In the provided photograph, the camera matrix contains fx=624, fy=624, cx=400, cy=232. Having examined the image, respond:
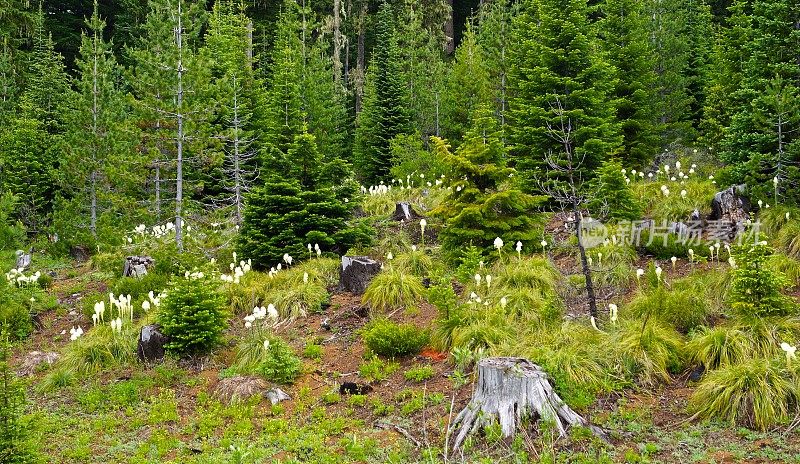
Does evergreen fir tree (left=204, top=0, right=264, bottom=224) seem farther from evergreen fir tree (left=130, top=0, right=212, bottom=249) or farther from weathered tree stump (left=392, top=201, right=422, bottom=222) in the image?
weathered tree stump (left=392, top=201, right=422, bottom=222)

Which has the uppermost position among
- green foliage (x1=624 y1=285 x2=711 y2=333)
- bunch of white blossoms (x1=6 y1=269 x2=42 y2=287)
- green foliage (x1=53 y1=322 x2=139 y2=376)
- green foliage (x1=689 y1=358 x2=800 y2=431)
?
green foliage (x1=624 y1=285 x2=711 y2=333)

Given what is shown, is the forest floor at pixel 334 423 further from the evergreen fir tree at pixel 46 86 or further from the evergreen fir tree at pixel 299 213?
the evergreen fir tree at pixel 46 86

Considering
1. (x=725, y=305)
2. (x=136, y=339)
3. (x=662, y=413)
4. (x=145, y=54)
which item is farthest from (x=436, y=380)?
(x=145, y=54)

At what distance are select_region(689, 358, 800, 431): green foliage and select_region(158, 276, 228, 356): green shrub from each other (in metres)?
6.80

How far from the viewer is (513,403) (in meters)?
6.46

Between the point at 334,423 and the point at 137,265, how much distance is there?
932cm

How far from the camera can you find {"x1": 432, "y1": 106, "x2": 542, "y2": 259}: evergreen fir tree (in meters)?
11.6

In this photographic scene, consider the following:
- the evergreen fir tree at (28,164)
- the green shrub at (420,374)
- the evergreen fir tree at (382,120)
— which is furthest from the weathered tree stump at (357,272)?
the evergreen fir tree at (28,164)

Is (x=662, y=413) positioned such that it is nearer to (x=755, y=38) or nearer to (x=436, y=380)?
(x=436, y=380)

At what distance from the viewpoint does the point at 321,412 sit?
302 inches

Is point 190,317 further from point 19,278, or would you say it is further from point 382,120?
point 382,120

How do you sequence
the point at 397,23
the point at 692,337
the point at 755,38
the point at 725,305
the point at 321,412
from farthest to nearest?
1. the point at 397,23
2. the point at 755,38
3. the point at 725,305
4. the point at 692,337
5. the point at 321,412

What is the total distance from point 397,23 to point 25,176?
20591mm

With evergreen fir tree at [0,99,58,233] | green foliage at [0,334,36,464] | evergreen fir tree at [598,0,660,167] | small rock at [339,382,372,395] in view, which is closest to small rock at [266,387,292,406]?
small rock at [339,382,372,395]
